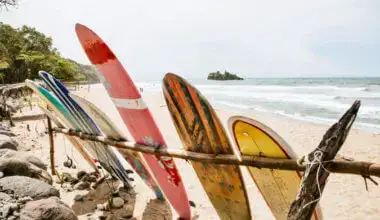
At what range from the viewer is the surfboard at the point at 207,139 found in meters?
2.29

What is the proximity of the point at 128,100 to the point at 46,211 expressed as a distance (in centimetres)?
137

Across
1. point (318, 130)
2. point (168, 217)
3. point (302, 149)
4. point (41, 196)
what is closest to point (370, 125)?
point (318, 130)

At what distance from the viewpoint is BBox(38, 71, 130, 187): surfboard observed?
12.7 feet

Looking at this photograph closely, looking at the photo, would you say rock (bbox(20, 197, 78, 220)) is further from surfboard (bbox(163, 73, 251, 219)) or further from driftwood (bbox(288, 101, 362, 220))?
driftwood (bbox(288, 101, 362, 220))

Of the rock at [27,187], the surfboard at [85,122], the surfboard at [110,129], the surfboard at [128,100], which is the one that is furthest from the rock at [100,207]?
the surfboard at [128,100]

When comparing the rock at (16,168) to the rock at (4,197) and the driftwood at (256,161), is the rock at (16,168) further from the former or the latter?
the driftwood at (256,161)

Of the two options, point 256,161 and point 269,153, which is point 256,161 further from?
point 269,153

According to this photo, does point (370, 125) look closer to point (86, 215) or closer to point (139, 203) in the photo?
point (139, 203)

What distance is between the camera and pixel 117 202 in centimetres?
394

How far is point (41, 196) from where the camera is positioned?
2953 millimetres

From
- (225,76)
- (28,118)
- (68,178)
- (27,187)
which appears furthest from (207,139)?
(225,76)

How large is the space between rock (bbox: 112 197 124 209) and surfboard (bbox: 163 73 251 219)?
180 cm

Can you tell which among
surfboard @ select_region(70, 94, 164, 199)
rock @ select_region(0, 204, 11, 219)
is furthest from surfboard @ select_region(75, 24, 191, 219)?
rock @ select_region(0, 204, 11, 219)

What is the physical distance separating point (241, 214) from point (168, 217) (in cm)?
147
